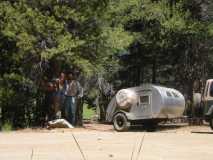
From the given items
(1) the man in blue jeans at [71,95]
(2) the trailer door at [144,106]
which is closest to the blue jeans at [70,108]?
(1) the man in blue jeans at [71,95]

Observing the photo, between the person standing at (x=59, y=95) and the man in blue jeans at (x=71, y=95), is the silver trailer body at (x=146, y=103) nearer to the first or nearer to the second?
the man in blue jeans at (x=71, y=95)

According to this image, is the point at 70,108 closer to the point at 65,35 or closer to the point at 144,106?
the point at 144,106

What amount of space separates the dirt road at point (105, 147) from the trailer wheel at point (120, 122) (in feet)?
19.9

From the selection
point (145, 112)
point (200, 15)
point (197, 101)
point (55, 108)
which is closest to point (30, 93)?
point (55, 108)

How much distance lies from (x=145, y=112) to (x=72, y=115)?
8.39 feet

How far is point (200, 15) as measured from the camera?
30.1m

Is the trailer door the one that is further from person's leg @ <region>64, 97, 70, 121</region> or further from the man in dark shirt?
person's leg @ <region>64, 97, 70, 121</region>

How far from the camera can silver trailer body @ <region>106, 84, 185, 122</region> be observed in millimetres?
23347

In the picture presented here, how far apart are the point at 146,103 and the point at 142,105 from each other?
0.19 m

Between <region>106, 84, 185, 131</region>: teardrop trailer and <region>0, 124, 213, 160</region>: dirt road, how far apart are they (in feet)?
19.8

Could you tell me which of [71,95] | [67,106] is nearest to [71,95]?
[71,95]

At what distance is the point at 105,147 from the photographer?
1455 cm

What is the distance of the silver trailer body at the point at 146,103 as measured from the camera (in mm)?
Answer: 23347

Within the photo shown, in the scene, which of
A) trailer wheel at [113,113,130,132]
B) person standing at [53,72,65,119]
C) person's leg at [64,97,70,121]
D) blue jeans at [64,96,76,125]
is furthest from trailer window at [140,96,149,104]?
person standing at [53,72,65,119]
